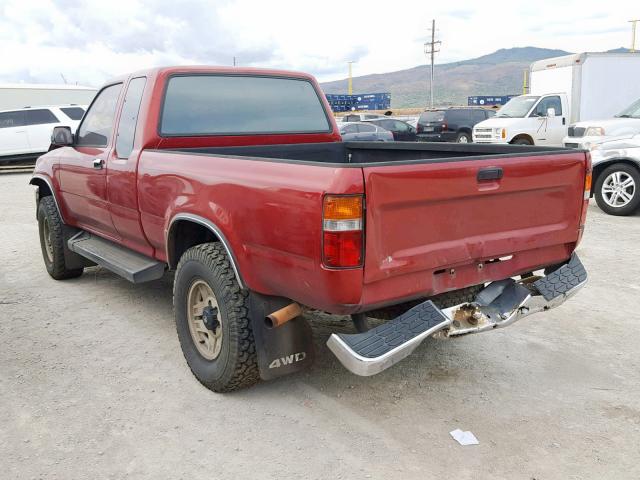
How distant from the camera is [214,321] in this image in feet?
11.8

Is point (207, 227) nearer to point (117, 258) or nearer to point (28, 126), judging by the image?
point (117, 258)

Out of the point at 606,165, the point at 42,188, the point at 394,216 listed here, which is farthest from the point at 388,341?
the point at 606,165

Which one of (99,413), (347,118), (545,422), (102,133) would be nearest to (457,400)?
(545,422)

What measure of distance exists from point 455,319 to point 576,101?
15.3 meters

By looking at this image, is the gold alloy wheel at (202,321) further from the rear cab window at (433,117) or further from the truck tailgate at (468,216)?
the rear cab window at (433,117)

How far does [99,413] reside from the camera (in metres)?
3.42

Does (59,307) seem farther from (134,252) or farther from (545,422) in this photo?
(545,422)

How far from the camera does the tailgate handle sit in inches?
120

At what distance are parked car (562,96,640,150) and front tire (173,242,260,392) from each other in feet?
24.7

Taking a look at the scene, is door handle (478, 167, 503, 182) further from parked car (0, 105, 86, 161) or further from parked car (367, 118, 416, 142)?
parked car (367, 118, 416, 142)

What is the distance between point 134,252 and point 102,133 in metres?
1.05

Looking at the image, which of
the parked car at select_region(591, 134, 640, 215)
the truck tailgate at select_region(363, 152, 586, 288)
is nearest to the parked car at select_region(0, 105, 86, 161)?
the parked car at select_region(591, 134, 640, 215)

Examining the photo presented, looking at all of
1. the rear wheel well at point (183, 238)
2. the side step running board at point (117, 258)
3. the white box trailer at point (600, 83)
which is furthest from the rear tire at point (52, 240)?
the white box trailer at point (600, 83)

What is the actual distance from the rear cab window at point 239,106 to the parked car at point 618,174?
18.4 ft
